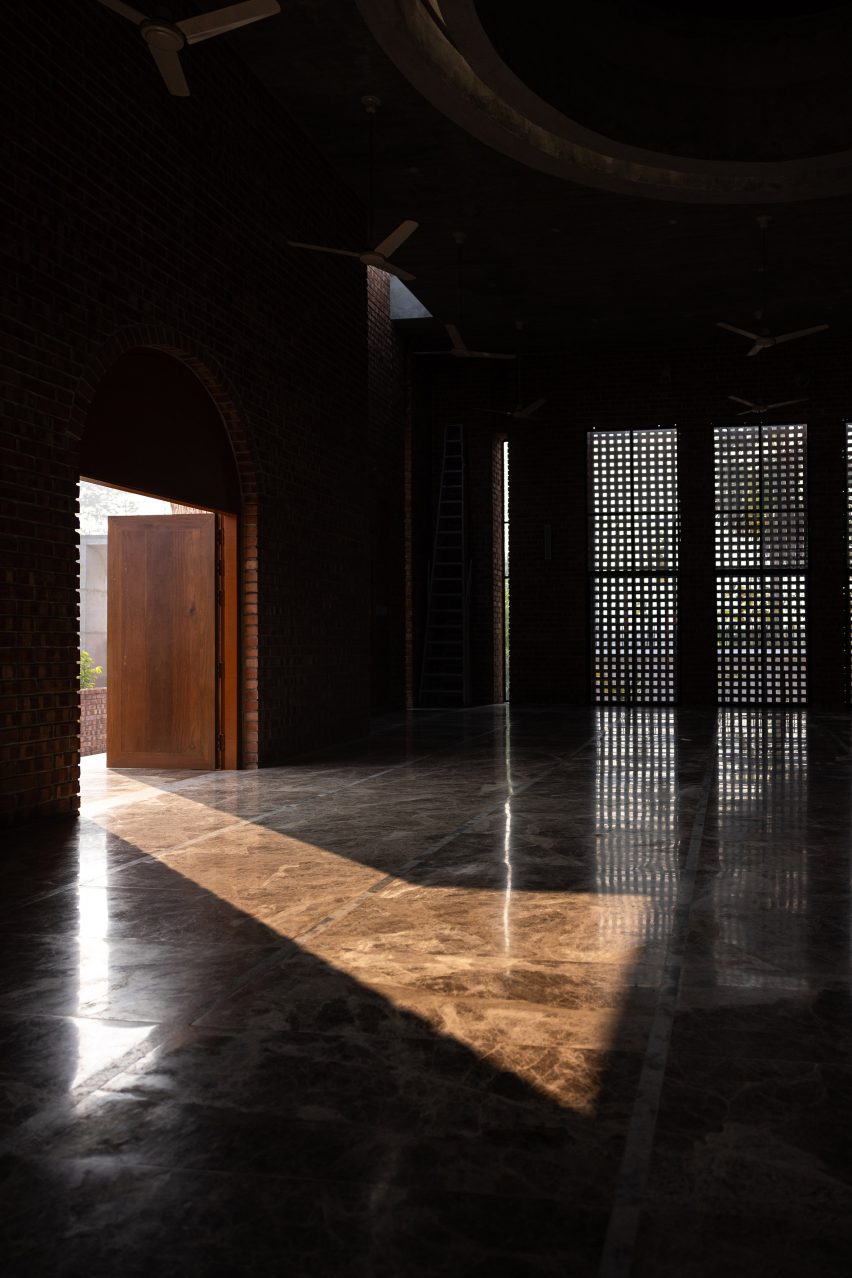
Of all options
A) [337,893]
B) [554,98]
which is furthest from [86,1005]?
[554,98]

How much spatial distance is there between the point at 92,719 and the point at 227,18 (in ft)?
26.8

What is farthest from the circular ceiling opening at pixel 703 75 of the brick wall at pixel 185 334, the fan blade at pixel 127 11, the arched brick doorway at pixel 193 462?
the fan blade at pixel 127 11

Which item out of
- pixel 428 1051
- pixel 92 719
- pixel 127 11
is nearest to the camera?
pixel 428 1051

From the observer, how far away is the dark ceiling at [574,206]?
8086 mm

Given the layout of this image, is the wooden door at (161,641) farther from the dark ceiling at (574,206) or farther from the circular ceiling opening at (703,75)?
the circular ceiling opening at (703,75)

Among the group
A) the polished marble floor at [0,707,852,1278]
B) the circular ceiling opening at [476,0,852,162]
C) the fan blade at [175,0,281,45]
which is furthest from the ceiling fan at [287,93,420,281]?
the polished marble floor at [0,707,852,1278]

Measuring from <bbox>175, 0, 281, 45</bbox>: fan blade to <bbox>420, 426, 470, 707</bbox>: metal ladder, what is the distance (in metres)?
11.3

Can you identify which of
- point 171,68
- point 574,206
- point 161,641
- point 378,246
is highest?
point 574,206

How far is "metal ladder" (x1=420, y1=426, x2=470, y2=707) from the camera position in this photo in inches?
621

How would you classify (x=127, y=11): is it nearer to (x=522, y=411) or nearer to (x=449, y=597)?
(x=522, y=411)

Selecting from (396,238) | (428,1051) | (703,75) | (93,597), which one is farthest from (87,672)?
(428,1051)

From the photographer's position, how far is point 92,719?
11.7 m

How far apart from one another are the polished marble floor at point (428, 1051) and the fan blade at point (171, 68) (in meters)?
3.62

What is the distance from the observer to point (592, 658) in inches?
648
